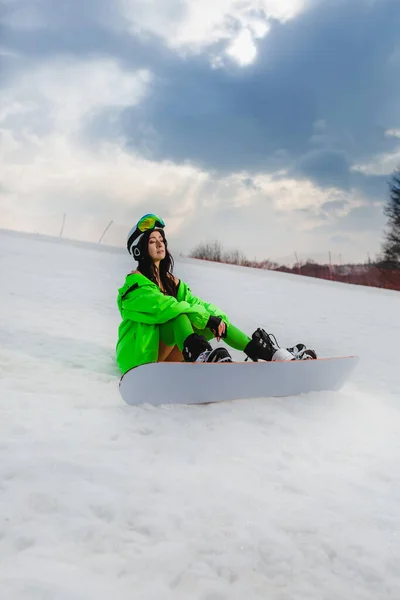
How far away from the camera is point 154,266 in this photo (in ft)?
10.6

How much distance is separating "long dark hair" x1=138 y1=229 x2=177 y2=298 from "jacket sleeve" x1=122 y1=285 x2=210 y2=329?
22 centimetres

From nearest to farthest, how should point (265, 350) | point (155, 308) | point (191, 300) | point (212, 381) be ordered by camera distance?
point (212, 381) < point (155, 308) < point (265, 350) < point (191, 300)

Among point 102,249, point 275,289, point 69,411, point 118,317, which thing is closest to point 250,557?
point 69,411

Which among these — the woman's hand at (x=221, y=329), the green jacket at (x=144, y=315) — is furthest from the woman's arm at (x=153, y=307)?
the woman's hand at (x=221, y=329)

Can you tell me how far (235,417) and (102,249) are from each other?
10.8 metres

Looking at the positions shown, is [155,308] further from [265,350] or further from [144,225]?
[265,350]

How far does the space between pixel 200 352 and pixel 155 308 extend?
1.19ft

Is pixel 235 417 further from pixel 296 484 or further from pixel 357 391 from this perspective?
pixel 357 391

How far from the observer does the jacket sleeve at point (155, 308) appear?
288 centimetres

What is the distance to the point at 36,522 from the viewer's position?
1564 mm

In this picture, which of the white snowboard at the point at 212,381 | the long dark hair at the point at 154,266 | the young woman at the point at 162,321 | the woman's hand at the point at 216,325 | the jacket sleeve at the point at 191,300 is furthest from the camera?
the jacket sleeve at the point at 191,300

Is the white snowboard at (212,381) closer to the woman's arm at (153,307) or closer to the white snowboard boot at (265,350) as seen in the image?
the white snowboard boot at (265,350)

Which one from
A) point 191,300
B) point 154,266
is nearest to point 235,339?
point 191,300

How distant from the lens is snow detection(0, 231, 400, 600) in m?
1.41
